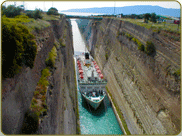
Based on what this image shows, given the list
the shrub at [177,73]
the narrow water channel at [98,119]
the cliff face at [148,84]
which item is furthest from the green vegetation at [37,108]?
the narrow water channel at [98,119]

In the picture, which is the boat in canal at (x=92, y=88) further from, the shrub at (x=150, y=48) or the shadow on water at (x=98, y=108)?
the shrub at (x=150, y=48)

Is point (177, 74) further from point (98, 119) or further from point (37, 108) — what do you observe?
point (98, 119)

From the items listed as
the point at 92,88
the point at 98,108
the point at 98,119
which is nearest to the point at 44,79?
the point at 98,119

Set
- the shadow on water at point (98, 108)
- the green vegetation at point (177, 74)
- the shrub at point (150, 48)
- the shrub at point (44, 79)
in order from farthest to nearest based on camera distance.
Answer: the shadow on water at point (98, 108), the shrub at point (150, 48), the green vegetation at point (177, 74), the shrub at point (44, 79)

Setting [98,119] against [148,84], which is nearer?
[148,84]

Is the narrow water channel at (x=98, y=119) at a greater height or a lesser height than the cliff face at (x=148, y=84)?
lesser

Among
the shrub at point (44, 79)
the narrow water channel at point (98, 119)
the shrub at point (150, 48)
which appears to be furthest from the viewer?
the narrow water channel at point (98, 119)

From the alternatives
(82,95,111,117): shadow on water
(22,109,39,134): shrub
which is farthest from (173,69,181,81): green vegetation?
(82,95,111,117): shadow on water

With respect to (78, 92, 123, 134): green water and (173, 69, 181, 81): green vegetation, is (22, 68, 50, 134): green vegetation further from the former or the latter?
(78, 92, 123, 134): green water
